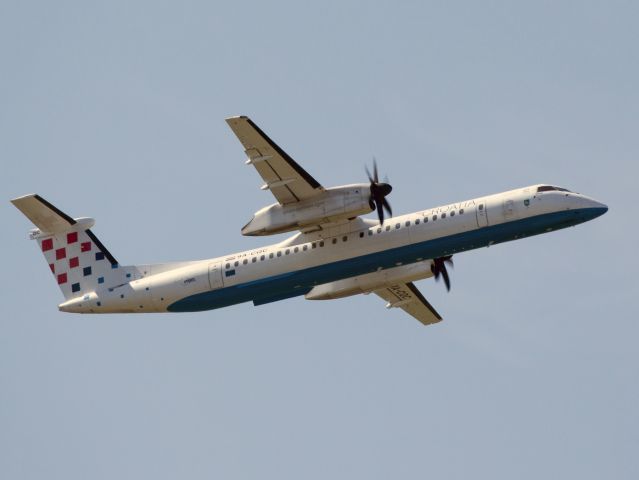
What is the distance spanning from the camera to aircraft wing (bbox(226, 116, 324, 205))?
116 ft

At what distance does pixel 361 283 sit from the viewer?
40.3 m

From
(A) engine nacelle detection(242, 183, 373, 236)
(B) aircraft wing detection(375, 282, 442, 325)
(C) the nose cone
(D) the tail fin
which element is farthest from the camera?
(B) aircraft wing detection(375, 282, 442, 325)

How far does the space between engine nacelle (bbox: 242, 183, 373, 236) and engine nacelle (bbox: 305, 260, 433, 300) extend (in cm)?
372

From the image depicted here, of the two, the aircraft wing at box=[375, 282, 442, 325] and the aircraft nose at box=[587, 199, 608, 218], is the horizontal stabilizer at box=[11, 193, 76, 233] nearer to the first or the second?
the aircraft wing at box=[375, 282, 442, 325]

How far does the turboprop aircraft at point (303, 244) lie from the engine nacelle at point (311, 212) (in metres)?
0.03

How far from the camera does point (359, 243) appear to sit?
37781 millimetres

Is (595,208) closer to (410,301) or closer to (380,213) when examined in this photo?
(380,213)

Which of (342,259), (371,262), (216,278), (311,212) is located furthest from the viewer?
(216,278)

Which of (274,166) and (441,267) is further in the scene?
(441,267)

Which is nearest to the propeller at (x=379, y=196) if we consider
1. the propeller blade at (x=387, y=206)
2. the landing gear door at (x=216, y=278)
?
the propeller blade at (x=387, y=206)

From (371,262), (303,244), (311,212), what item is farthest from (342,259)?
(311,212)

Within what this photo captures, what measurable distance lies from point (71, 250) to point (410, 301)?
41.9 feet

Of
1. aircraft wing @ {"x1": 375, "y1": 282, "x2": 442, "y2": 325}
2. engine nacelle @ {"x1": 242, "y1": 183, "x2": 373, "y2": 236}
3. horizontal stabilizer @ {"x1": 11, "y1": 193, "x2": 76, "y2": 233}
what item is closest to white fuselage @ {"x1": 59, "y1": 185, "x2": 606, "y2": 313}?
A: engine nacelle @ {"x1": 242, "y1": 183, "x2": 373, "y2": 236}

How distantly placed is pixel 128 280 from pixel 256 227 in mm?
6248
